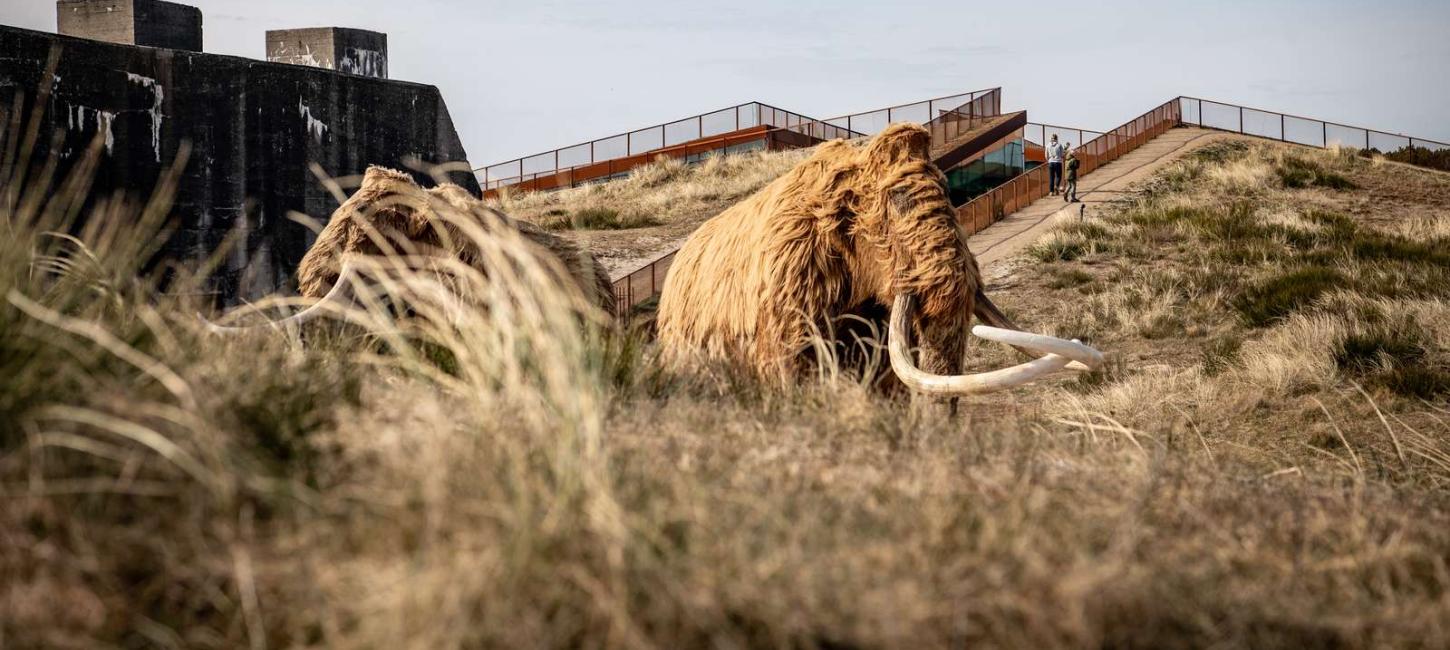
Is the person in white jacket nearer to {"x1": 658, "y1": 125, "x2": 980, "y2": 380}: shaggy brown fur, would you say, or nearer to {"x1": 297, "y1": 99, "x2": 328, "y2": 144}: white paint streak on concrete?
{"x1": 297, "y1": 99, "x2": 328, "y2": 144}: white paint streak on concrete

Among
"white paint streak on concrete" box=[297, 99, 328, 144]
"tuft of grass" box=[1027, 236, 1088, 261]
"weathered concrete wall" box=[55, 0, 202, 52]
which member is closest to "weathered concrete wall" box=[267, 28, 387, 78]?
"weathered concrete wall" box=[55, 0, 202, 52]

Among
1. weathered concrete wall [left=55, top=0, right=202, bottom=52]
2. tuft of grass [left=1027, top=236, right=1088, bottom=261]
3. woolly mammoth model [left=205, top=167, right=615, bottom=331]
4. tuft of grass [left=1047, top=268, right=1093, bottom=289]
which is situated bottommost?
tuft of grass [left=1047, top=268, right=1093, bottom=289]

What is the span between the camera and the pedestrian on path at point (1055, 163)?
29.2 meters

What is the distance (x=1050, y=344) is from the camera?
4723 millimetres

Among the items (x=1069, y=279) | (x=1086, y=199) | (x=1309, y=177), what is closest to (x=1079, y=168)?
(x=1086, y=199)

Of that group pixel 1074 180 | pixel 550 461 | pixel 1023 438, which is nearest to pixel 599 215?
pixel 1074 180

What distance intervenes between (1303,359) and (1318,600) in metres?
10.6

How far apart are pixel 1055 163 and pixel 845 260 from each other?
2472 centimetres

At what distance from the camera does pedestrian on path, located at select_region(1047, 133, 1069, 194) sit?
29.2 meters

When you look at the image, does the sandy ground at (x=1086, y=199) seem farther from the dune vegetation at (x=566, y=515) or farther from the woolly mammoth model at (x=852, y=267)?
the dune vegetation at (x=566, y=515)

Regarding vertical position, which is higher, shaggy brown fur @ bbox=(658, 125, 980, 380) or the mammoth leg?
shaggy brown fur @ bbox=(658, 125, 980, 380)

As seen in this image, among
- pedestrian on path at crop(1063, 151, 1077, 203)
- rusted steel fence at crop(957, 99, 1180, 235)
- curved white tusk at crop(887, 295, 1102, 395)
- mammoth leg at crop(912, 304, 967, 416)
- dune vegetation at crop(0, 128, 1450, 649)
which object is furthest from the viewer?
pedestrian on path at crop(1063, 151, 1077, 203)

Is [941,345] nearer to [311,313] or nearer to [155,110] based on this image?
[311,313]

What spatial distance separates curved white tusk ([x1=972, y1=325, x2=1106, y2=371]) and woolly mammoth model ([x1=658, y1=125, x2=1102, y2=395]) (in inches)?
16.6
